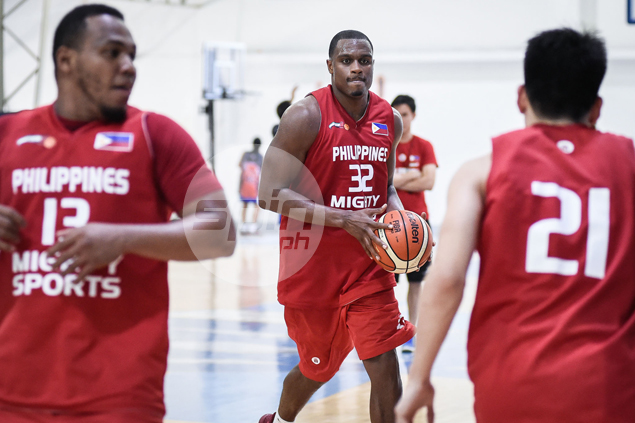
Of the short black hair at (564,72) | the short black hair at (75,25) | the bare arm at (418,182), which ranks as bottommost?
the bare arm at (418,182)

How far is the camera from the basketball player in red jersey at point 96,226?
2061 millimetres

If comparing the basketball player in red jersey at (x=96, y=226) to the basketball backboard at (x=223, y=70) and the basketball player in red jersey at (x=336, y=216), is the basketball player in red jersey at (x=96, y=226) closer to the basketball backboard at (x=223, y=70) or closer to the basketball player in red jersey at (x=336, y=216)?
the basketball player in red jersey at (x=336, y=216)

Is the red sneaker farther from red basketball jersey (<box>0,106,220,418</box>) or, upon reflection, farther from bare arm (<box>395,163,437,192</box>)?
bare arm (<box>395,163,437,192</box>)

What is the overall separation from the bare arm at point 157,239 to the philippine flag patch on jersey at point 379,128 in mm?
2019

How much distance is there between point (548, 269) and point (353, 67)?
Answer: 2.41 m

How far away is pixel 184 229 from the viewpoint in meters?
2.11

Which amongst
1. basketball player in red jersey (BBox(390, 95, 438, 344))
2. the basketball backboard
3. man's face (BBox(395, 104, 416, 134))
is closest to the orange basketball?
basketball player in red jersey (BBox(390, 95, 438, 344))

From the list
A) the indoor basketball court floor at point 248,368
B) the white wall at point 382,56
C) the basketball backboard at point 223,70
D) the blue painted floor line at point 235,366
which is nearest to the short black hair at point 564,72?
the indoor basketball court floor at point 248,368

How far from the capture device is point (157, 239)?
2055 millimetres

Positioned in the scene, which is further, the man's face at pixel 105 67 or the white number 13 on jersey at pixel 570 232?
the man's face at pixel 105 67

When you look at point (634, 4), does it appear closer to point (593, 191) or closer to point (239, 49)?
point (593, 191)

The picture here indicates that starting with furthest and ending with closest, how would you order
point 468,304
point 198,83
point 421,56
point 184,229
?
point 198,83
point 421,56
point 468,304
point 184,229

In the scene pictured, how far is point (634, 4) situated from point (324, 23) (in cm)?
1290

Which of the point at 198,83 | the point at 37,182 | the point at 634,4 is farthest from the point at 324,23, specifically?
the point at 37,182
